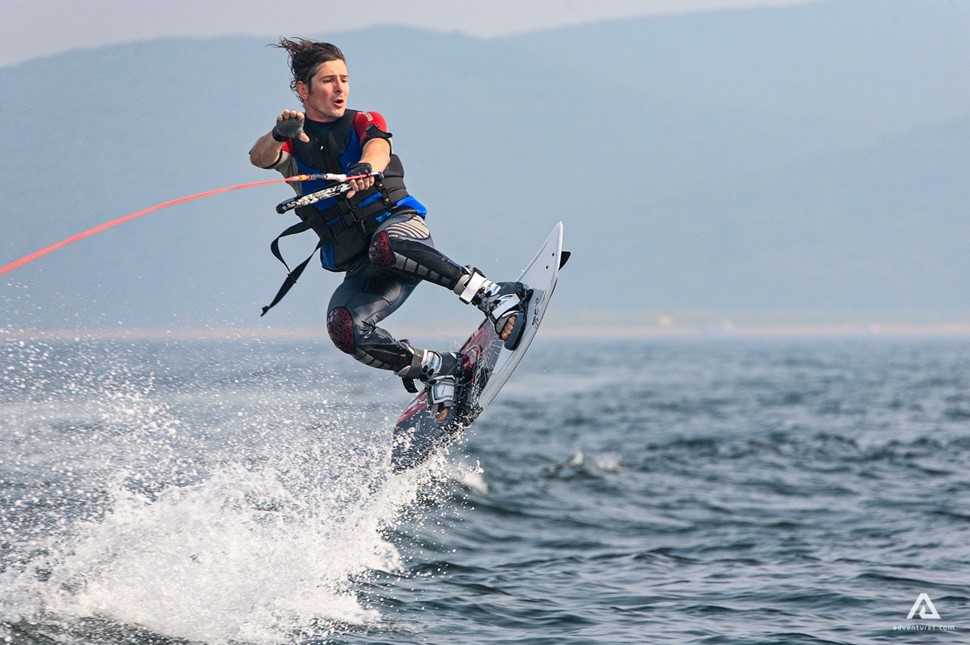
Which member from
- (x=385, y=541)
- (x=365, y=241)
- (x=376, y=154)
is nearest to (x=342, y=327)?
(x=365, y=241)

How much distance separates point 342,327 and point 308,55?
1767 millimetres

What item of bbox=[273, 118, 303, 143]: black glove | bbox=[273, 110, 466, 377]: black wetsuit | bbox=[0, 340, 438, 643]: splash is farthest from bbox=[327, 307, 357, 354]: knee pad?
bbox=[0, 340, 438, 643]: splash

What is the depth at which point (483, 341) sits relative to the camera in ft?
28.1

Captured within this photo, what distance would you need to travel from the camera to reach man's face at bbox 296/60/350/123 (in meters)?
7.15

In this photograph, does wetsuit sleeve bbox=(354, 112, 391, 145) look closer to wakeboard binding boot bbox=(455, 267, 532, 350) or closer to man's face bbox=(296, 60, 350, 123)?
man's face bbox=(296, 60, 350, 123)

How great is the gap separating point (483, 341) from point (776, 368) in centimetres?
6102

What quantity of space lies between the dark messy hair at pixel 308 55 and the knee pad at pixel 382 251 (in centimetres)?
107

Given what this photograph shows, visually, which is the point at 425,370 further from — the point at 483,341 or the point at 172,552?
the point at 172,552

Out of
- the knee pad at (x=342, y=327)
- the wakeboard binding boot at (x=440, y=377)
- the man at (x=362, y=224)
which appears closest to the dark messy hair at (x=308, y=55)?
the man at (x=362, y=224)

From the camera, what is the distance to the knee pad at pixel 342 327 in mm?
7543

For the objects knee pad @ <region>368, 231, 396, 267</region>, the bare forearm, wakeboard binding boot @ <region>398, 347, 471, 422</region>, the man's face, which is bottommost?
wakeboard binding boot @ <region>398, 347, 471, 422</region>

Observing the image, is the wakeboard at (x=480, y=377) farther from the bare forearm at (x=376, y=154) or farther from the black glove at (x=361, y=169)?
the black glove at (x=361, y=169)

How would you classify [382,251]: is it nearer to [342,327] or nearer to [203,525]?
[342,327]

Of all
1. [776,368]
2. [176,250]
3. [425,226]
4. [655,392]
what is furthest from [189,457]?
[176,250]
